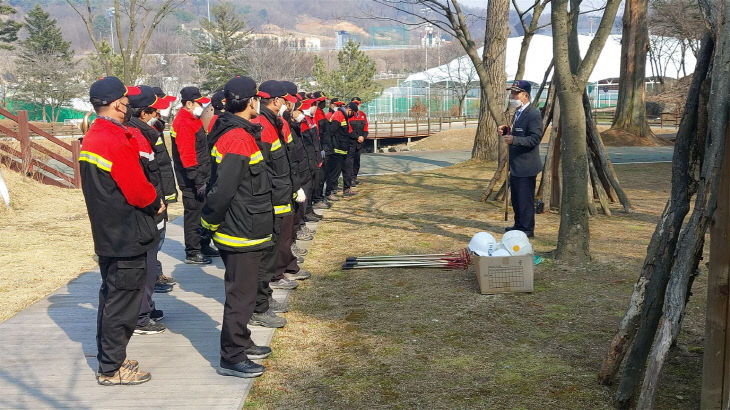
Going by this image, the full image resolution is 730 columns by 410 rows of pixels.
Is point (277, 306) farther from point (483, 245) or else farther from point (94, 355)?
point (483, 245)

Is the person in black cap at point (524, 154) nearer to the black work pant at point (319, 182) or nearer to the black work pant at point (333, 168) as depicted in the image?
the black work pant at point (319, 182)

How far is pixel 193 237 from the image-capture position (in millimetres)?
8516

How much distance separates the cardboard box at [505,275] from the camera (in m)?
6.64

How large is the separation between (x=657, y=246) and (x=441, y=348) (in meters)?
1.75

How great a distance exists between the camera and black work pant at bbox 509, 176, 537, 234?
8867 mm

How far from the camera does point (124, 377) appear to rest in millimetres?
4781

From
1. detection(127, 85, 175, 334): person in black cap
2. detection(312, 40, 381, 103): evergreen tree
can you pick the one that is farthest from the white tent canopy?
detection(127, 85, 175, 334): person in black cap

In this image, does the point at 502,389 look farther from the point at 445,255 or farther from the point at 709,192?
the point at 445,255

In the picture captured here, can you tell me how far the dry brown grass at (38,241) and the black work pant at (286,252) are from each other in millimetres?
2371

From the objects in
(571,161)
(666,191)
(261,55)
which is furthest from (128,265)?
(261,55)

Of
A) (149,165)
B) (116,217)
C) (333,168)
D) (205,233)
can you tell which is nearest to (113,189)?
(116,217)

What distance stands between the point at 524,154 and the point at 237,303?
16.5ft

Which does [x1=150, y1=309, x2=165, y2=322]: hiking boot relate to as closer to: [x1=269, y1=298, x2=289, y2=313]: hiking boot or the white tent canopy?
[x1=269, y1=298, x2=289, y2=313]: hiking boot

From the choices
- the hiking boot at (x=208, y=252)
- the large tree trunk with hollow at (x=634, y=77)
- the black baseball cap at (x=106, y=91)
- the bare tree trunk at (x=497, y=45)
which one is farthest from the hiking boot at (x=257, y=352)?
the large tree trunk with hollow at (x=634, y=77)
